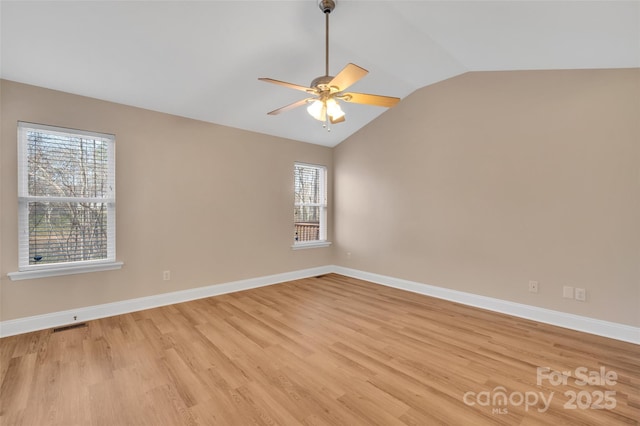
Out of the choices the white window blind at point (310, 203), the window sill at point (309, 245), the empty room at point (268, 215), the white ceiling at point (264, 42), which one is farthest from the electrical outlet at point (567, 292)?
the white window blind at point (310, 203)

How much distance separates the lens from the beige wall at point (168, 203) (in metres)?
2.79

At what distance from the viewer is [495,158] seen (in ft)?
11.4

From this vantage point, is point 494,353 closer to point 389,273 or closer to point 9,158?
point 389,273

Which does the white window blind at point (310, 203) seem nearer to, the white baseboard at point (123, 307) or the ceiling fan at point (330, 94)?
the white baseboard at point (123, 307)

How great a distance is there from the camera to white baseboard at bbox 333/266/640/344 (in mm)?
2756

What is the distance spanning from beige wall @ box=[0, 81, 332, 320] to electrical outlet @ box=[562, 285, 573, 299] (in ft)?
11.9

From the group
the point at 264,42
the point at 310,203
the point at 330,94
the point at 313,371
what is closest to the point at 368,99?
the point at 330,94

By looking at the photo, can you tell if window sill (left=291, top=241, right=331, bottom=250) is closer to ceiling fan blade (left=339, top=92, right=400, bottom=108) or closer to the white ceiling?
the white ceiling

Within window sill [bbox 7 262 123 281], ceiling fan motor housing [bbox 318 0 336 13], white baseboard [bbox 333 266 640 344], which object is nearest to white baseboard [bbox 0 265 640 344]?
white baseboard [bbox 333 266 640 344]

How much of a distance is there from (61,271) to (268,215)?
2.57 m

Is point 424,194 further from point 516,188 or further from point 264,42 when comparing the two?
point 264,42

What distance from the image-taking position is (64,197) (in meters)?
3.01

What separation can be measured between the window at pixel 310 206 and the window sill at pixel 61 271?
264 centimetres

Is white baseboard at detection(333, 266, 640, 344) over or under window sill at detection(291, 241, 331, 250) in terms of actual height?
under
